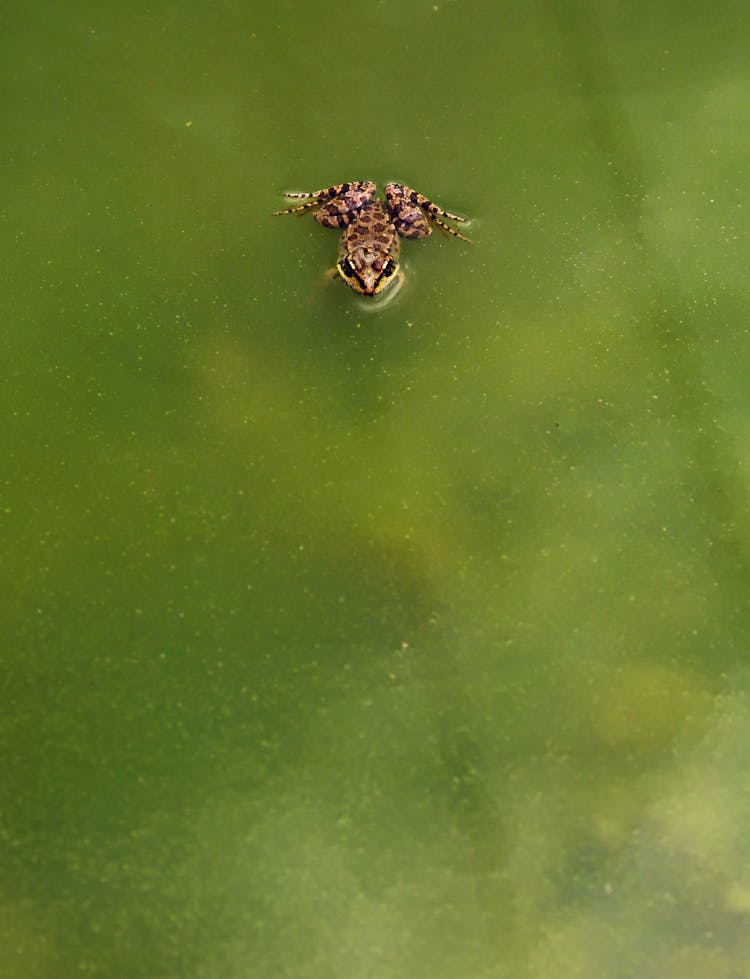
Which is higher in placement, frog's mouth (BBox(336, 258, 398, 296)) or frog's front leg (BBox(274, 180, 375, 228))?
frog's front leg (BBox(274, 180, 375, 228))

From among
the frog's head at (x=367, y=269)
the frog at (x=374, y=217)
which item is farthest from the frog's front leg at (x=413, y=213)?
the frog's head at (x=367, y=269)

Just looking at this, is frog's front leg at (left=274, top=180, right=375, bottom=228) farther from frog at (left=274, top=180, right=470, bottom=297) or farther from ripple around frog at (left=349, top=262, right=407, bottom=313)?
ripple around frog at (left=349, top=262, right=407, bottom=313)

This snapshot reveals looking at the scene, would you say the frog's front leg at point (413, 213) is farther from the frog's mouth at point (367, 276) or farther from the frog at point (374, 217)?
the frog's mouth at point (367, 276)

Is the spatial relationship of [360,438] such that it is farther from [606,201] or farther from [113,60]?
[113,60]

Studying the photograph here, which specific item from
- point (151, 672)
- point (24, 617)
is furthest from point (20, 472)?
point (151, 672)

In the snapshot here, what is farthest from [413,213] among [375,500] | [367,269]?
[375,500]

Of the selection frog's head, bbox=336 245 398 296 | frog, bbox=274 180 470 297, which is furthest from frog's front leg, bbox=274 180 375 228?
frog's head, bbox=336 245 398 296

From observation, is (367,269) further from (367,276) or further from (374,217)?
(374,217)
